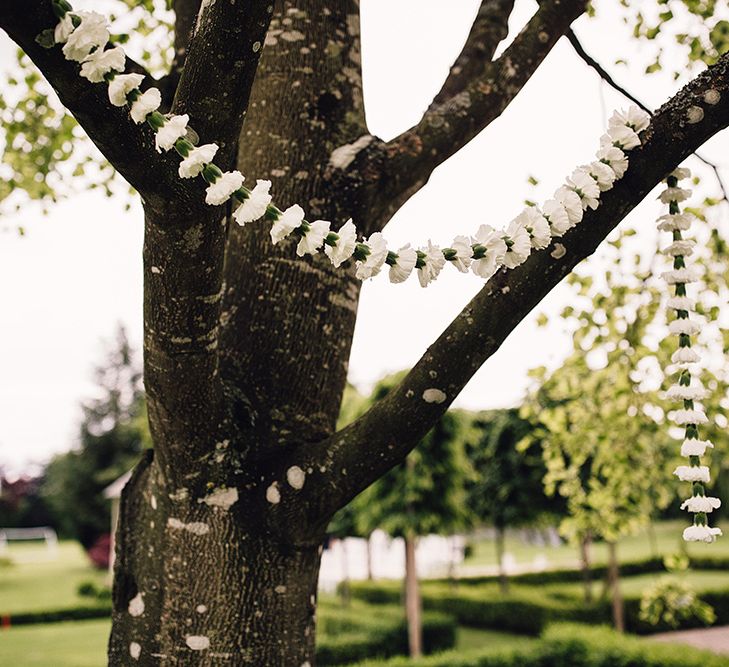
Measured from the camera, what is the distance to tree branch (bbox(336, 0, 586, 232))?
244 centimetres

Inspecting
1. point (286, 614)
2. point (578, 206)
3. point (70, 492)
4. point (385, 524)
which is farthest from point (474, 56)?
point (70, 492)

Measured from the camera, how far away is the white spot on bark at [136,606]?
211cm

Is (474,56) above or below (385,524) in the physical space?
above

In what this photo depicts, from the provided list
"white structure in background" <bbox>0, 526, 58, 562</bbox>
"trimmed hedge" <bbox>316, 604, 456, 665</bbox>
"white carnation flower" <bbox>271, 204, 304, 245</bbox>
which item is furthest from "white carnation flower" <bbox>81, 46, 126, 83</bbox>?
"white structure in background" <bbox>0, 526, 58, 562</bbox>

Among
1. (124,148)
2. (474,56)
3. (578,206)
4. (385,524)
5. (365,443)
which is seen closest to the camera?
(124,148)

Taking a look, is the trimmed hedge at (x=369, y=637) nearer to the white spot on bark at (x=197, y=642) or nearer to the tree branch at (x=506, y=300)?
the white spot on bark at (x=197, y=642)

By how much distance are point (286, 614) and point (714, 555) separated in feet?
97.3

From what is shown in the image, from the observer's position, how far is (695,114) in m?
1.82

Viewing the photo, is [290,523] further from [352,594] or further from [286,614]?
[352,594]

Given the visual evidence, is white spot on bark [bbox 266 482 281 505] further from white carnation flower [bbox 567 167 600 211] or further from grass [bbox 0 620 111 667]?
grass [bbox 0 620 111 667]

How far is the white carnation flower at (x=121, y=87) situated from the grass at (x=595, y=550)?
90.1 ft

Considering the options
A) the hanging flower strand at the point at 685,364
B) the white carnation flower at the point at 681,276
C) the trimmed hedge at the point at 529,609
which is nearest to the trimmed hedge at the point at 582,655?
the trimmed hedge at the point at 529,609

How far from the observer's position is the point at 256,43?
1.47 metres

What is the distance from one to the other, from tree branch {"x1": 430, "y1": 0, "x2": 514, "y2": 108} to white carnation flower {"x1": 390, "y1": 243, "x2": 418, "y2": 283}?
1500 millimetres
